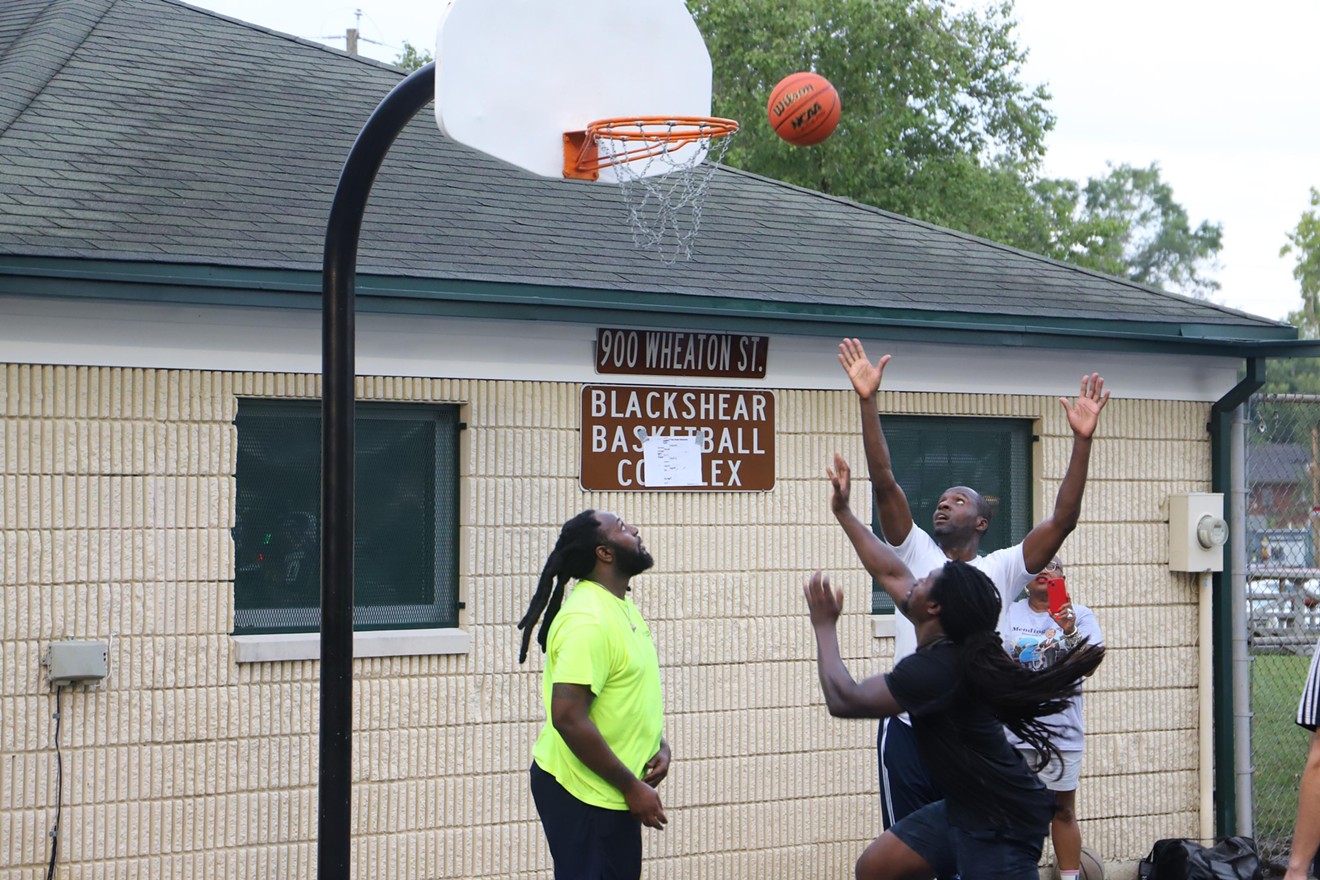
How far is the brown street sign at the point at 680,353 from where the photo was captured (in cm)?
829

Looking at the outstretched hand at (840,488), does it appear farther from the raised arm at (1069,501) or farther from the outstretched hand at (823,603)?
the outstretched hand at (823,603)

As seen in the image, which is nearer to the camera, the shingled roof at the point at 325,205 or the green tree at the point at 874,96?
the shingled roof at the point at 325,205

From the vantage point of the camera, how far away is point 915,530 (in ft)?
21.3

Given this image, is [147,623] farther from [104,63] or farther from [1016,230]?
[1016,230]

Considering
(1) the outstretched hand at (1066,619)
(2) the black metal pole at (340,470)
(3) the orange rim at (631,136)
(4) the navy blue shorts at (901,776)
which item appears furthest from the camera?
(1) the outstretched hand at (1066,619)

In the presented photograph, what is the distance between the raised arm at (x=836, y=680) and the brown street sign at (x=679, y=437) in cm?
311

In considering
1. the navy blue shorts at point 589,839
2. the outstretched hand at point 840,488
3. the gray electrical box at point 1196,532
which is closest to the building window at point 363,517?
the navy blue shorts at point 589,839

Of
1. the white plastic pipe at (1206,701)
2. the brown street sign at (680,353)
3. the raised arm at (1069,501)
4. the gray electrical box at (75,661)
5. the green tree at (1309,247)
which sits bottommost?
the white plastic pipe at (1206,701)

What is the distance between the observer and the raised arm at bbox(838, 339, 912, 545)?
6.29 meters

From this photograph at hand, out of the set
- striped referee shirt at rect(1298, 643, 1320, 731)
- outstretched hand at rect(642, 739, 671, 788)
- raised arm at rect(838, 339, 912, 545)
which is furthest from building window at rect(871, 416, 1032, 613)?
outstretched hand at rect(642, 739, 671, 788)

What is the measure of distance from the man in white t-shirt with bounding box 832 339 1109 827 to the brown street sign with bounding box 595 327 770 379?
200cm

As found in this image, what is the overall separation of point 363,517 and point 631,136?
9.64 feet

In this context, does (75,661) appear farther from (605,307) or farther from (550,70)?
(550,70)

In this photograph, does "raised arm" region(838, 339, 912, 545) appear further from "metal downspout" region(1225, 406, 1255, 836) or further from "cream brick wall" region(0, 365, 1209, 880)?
"metal downspout" region(1225, 406, 1255, 836)
